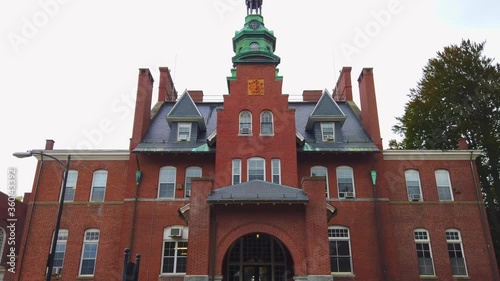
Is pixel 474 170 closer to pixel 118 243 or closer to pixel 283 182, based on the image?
pixel 283 182

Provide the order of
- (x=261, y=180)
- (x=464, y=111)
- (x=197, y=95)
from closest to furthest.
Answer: (x=261, y=180) → (x=464, y=111) → (x=197, y=95)

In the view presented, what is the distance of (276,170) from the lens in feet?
77.4

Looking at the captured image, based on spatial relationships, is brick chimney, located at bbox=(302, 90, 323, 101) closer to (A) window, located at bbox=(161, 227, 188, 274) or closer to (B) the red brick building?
(B) the red brick building

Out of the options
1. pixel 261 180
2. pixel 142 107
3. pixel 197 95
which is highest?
pixel 197 95

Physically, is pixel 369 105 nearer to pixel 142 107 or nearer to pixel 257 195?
pixel 257 195

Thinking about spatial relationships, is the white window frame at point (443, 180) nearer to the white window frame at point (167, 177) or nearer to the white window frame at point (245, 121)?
the white window frame at point (245, 121)

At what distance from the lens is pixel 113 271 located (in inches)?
915

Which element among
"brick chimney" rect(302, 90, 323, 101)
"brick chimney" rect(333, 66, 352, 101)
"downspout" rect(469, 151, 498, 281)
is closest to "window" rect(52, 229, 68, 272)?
"brick chimney" rect(302, 90, 323, 101)

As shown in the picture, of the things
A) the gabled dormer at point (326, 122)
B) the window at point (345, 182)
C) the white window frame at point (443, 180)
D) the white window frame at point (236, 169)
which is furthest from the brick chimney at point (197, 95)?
the white window frame at point (443, 180)

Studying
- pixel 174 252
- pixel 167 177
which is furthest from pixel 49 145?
pixel 174 252

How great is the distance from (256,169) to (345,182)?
18.9 ft

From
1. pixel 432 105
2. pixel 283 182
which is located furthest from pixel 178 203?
pixel 432 105

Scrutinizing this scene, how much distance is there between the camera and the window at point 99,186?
25.3m

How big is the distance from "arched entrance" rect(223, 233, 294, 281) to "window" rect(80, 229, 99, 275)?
27.5 ft
